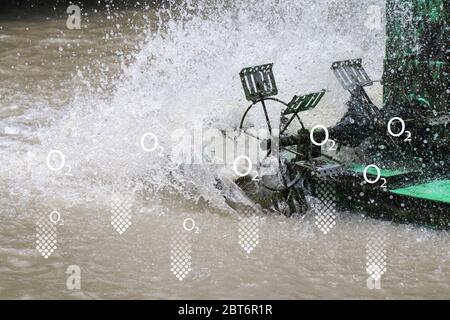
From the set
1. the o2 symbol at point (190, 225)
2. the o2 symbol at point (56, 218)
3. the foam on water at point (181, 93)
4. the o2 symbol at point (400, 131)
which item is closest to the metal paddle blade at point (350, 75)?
the o2 symbol at point (400, 131)

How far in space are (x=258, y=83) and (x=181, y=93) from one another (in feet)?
11.4

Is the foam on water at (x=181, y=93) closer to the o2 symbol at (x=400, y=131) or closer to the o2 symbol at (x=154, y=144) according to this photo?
the o2 symbol at (x=154, y=144)

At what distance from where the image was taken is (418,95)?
6.19m

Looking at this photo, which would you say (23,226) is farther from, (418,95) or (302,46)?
(302,46)

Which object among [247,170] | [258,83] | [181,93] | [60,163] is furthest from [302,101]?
[181,93]

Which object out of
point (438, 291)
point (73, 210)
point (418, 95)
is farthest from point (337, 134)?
point (73, 210)

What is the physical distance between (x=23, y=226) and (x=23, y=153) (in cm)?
→ 174

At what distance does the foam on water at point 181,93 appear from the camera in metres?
6.79

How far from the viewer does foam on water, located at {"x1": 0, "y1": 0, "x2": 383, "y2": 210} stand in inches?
267

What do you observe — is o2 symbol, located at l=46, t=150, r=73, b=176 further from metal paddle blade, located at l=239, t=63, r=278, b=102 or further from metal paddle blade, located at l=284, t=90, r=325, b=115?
metal paddle blade, located at l=284, t=90, r=325, b=115

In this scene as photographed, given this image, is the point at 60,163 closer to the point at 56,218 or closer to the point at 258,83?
the point at 56,218

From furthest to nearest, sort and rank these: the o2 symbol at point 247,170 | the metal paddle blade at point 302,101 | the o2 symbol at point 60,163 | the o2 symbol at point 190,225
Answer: the o2 symbol at point 60,163 → the o2 symbol at point 247,170 → the o2 symbol at point 190,225 → the metal paddle blade at point 302,101

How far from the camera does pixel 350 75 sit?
6.21 m

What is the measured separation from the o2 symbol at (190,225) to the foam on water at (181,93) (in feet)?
1.15
